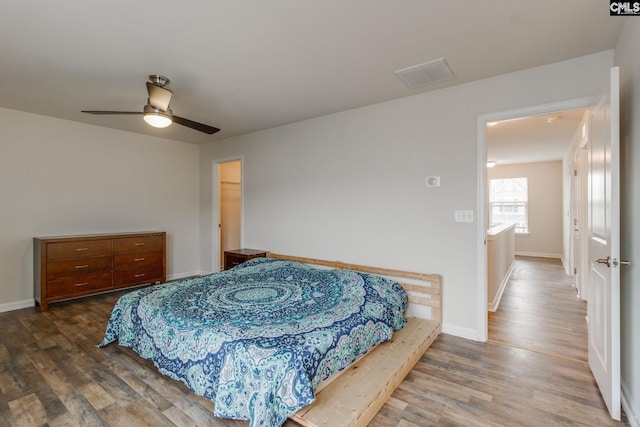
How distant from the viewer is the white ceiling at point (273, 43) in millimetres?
1866

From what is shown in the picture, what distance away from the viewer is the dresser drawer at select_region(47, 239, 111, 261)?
369cm

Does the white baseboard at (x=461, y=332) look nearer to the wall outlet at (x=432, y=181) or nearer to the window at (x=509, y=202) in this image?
the wall outlet at (x=432, y=181)

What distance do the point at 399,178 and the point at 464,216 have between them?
79 cm

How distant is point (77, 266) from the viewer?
387 cm

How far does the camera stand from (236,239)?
6.27m

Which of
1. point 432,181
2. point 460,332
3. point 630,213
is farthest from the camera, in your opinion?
point 432,181

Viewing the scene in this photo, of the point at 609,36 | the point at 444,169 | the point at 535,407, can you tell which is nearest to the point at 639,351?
the point at 535,407

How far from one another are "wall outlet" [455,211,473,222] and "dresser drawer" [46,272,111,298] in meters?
4.53

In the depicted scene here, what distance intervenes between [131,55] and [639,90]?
348cm

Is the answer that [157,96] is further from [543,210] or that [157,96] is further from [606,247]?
[543,210]

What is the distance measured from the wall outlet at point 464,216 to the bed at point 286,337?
0.67m

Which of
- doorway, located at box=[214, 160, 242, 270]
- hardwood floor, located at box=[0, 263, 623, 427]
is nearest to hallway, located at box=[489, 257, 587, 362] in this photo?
hardwood floor, located at box=[0, 263, 623, 427]

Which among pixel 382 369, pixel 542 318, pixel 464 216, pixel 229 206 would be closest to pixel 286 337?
pixel 382 369

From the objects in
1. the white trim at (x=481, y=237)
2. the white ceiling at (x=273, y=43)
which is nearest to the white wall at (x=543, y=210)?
the white trim at (x=481, y=237)
